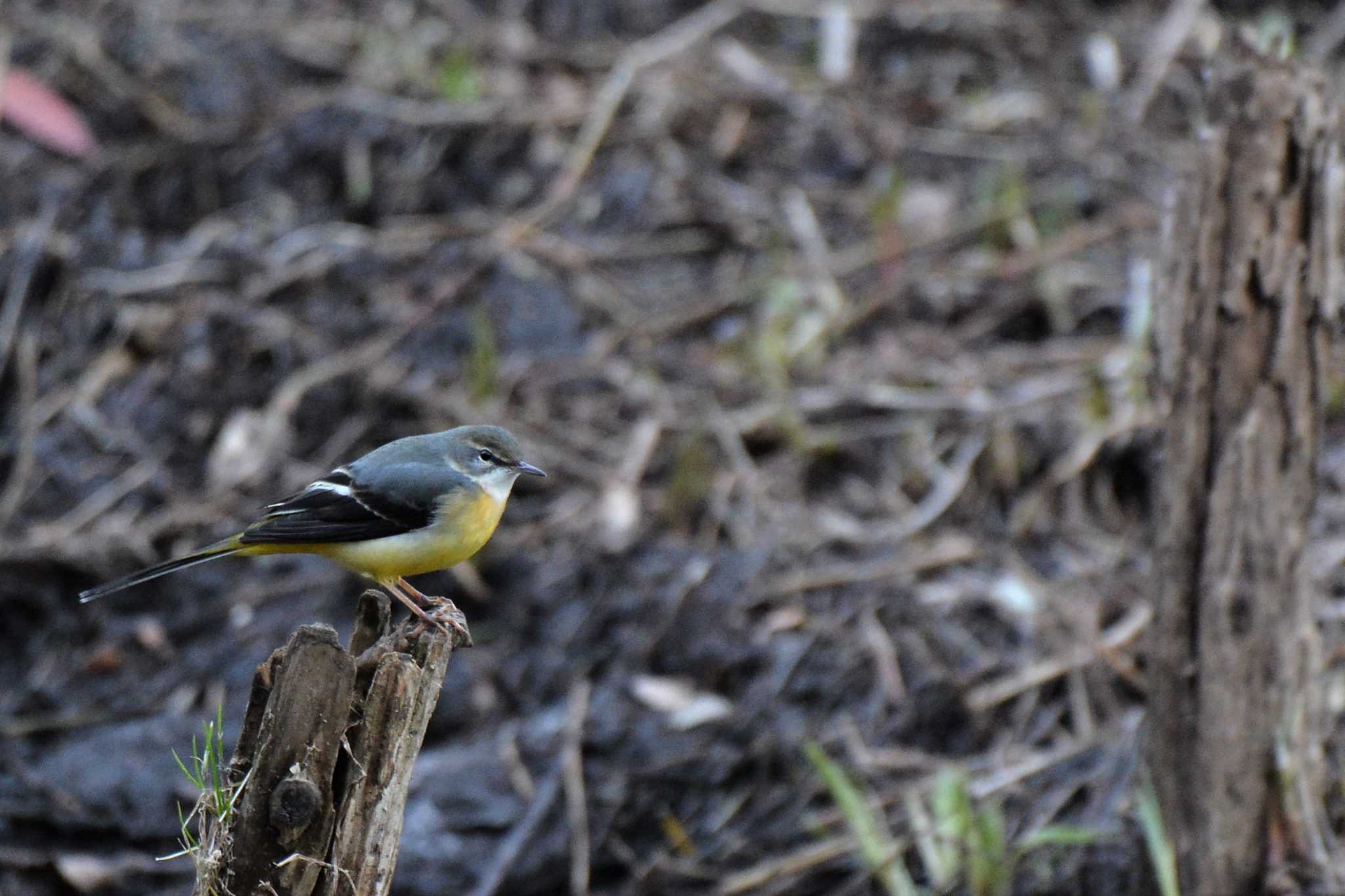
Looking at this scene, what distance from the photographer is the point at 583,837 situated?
5.25 metres

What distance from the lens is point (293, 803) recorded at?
2.66 meters

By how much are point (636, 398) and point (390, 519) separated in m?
3.23

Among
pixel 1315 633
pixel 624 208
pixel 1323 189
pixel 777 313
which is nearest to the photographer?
pixel 1323 189

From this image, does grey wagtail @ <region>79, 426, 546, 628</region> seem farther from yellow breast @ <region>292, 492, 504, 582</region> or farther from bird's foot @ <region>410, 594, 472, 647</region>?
bird's foot @ <region>410, 594, 472, 647</region>

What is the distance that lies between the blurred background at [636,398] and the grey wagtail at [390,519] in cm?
156

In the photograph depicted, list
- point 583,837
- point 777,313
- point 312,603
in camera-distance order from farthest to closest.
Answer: point 777,313 < point 312,603 < point 583,837

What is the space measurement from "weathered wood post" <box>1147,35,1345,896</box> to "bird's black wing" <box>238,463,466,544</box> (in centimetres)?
207

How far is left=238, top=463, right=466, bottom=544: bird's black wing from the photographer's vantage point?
3979 mm

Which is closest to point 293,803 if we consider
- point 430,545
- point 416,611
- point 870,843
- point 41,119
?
point 416,611

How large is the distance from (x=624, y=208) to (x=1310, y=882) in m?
5.52

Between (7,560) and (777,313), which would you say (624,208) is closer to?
(777,313)

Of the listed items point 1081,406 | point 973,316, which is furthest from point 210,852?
point 973,316

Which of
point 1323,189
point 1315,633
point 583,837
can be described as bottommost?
point 583,837

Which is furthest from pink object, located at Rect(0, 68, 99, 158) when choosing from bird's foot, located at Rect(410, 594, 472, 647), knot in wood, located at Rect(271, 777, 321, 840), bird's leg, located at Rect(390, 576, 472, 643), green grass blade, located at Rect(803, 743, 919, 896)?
knot in wood, located at Rect(271, 777, 321, 840)
